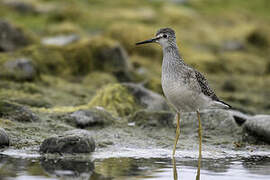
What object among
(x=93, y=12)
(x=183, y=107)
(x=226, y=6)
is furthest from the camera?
(x=226, y=6)

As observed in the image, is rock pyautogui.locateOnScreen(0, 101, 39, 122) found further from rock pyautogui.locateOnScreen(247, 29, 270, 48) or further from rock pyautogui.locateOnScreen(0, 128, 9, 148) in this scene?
rock pyautogui.locateOnScreen(247, 29, 270, 48)

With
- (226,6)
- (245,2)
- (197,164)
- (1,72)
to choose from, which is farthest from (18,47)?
(245,2)

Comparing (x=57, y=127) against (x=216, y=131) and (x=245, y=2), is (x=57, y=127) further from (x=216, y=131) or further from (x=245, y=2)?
(x=245, y=2)

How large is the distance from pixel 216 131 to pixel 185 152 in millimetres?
2054

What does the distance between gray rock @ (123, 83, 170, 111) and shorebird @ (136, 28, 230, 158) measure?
3519 mm

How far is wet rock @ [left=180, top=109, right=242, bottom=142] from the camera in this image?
12.0m

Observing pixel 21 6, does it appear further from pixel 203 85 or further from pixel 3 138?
pixel 203 85

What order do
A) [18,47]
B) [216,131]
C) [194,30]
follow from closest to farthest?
[216,131] < [18,47] < [194,30]

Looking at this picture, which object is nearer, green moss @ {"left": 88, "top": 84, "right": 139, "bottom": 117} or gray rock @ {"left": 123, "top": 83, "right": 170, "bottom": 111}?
green moss @ {"left": 88, "top": 84, "right": 139, "bottom": 117}

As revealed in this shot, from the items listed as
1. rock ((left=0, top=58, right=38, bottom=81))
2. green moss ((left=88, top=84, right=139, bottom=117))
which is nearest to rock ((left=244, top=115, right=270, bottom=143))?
green moss ((left=88, top=84, right=139, bottom=117))

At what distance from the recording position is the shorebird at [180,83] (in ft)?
31.3

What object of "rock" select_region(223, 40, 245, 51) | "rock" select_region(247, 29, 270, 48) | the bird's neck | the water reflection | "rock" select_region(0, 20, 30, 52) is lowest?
the water reflection

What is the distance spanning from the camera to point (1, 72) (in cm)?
1533

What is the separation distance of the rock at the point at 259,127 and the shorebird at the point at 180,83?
1.47 meters
